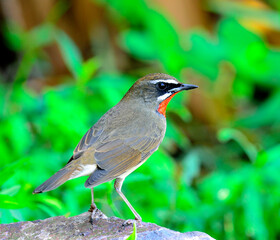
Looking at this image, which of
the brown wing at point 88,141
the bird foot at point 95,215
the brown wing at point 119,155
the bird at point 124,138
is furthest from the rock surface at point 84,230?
the brown wing at point 88,141

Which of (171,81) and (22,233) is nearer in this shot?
(22,233)

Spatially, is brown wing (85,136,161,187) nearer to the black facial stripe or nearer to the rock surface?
the rock surface

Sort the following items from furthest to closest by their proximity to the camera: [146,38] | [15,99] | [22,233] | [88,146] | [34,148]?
1. [146,38]
2. [15,99]
3. [34,148]
4. [88,146]
5. [22,233]

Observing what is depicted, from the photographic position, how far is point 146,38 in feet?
28.7

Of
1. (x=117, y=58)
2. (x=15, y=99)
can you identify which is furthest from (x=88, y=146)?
(x=117, y=58)

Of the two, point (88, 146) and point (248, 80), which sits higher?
point (88, 146)

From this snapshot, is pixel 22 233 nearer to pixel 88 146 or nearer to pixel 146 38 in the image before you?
pixel 88 146

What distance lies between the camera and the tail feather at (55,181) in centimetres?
368

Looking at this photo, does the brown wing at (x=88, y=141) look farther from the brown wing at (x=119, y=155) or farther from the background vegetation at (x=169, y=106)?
the background vegetation at (x=169, y=106)

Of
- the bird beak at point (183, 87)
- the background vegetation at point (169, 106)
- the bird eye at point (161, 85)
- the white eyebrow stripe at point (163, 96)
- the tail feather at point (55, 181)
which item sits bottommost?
the background vegetation at point (169, 106)

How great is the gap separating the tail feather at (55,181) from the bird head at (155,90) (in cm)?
121

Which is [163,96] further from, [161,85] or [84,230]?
[84,230]

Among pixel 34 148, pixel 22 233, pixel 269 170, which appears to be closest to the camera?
pixel 22 233

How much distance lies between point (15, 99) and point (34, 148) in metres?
1.18
